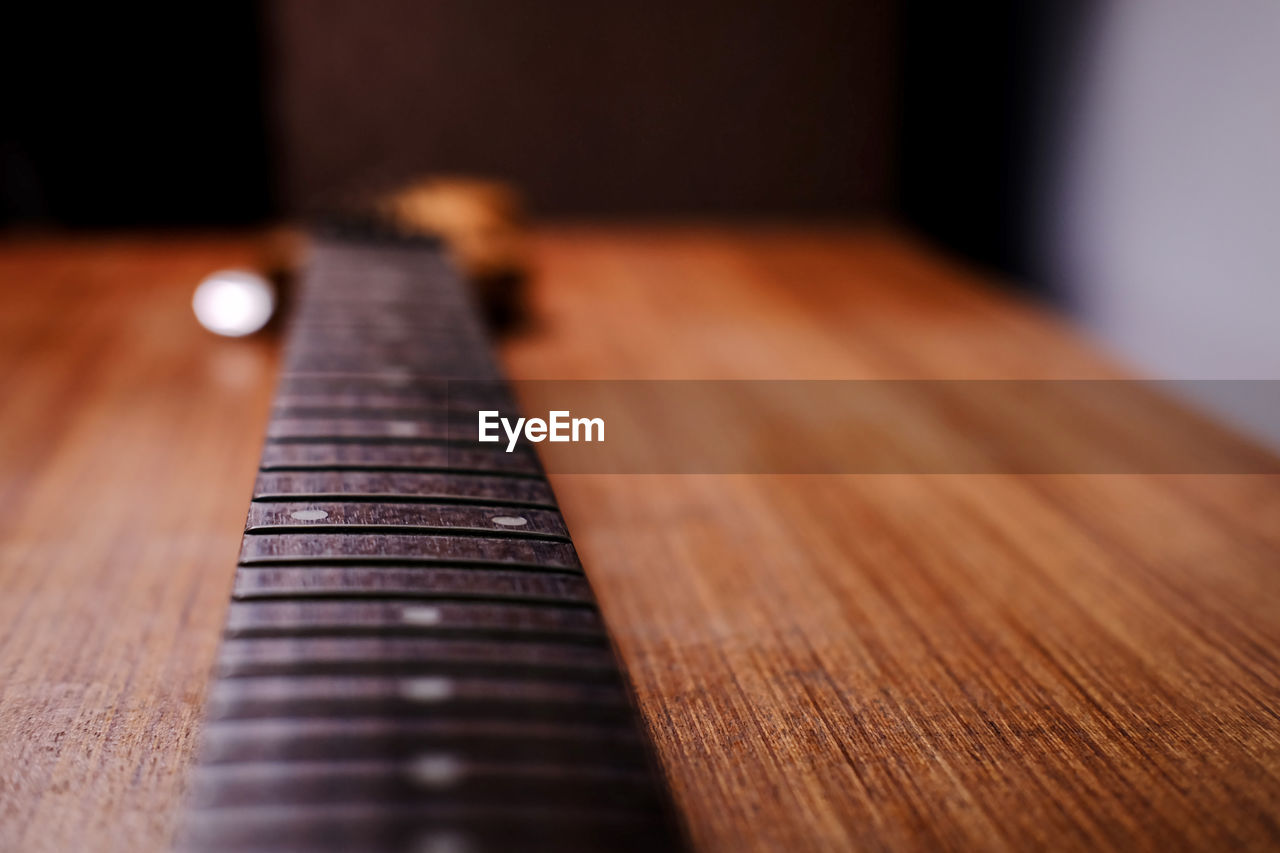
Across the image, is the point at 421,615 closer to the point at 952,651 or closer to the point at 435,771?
the point at 435,771

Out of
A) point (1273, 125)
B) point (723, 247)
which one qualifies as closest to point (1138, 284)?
point (1273, 125)

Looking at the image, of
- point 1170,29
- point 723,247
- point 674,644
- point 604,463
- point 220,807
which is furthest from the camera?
point 723,247

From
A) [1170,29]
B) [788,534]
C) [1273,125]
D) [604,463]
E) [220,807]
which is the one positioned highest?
[1170,29]

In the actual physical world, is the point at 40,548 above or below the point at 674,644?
above

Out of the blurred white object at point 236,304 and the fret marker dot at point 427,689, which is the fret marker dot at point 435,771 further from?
the blurred white object at point 236,304

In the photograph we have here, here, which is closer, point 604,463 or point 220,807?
point 220,807

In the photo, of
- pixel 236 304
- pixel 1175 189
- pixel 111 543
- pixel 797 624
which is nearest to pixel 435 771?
pixel 797 624

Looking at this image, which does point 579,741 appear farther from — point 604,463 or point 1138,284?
point 1138,284

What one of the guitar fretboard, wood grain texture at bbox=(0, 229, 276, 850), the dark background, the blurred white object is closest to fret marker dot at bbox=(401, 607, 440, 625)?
the guitar fretboard

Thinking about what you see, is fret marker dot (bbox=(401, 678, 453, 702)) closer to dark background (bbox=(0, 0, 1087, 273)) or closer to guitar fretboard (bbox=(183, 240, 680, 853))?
guitar fretboard (bbox=(183, 240, 680, 853))
